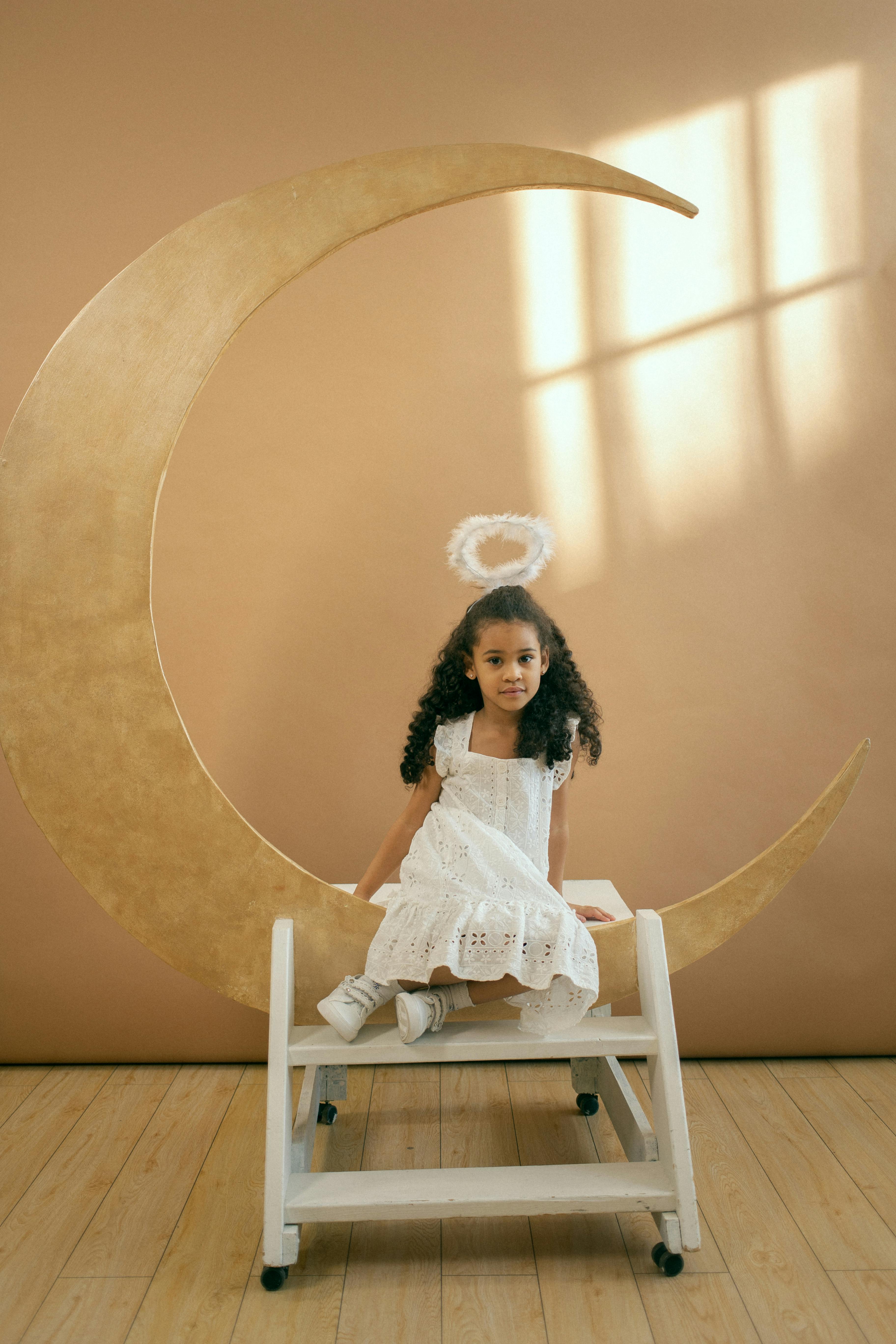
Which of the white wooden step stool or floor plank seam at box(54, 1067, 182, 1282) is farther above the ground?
the white wooden step stool

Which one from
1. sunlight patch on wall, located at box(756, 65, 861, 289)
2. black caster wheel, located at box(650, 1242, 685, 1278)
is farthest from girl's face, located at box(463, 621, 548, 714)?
sunlight patch on wall, located at box(756, 65, 861, 289)

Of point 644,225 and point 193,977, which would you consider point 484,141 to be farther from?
point 193,977

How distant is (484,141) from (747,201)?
27.6 inches

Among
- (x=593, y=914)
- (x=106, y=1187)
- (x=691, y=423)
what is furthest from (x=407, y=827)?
(x=691, y=423)

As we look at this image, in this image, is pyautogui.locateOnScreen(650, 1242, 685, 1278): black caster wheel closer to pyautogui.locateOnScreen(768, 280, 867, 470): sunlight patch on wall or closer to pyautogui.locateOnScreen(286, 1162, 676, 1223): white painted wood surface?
pyautogui.locateOnScreen(286, 1162, 676, 1223): white painted wood surface

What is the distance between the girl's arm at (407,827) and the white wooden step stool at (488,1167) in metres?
0.30

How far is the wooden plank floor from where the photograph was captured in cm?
145

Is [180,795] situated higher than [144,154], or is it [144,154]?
[144,154]

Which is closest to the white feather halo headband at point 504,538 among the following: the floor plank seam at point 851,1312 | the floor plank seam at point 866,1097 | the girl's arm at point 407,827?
the girl's arm at point 407,827

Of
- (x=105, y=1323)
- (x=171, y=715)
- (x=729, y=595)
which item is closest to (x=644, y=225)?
(x=729, y=595)

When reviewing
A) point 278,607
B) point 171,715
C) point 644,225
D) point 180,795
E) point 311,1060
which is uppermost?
point 644,225

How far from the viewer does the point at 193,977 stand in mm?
1686

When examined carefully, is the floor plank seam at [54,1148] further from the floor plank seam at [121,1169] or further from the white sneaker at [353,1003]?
the white sneaker at [353,1003]

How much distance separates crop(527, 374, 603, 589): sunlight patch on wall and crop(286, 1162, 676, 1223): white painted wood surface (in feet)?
4.61
